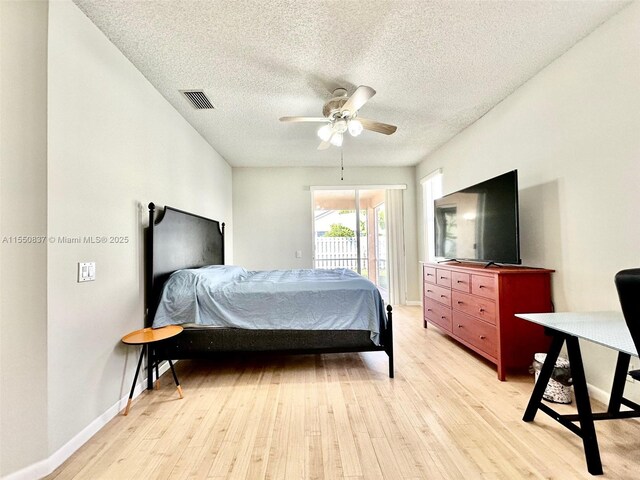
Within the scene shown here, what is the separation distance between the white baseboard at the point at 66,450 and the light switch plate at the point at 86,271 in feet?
2.83

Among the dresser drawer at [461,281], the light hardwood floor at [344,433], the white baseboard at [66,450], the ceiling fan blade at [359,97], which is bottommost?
the light hardwood floor at [344,433]

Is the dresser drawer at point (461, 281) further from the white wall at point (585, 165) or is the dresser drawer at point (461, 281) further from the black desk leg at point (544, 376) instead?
the black desk leg at point (544, 376)

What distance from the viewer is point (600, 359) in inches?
80.0

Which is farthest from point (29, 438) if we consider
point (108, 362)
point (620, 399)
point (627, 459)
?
point (620, 399)

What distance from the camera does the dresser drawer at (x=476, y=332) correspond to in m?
2.50

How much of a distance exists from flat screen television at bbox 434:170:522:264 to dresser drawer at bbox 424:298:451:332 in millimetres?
623

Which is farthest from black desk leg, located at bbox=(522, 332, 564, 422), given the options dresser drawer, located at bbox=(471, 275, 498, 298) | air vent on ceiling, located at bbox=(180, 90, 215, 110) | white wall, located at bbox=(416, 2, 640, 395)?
air vent on ceiling, located at bbox=(180, 90, 215, 110)

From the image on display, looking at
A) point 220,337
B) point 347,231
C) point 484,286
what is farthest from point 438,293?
point 220,337

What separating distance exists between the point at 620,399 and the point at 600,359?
43 cm

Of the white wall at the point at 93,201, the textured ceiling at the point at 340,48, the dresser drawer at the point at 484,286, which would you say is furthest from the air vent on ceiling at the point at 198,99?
the dresser drawer at the point at 484,286

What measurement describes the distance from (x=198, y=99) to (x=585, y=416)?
11.8 ft

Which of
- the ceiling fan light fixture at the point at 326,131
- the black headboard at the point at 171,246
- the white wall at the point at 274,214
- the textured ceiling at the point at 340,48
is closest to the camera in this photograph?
the textured ceiling at the point at 340,48

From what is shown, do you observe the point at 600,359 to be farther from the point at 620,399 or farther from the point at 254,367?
the point at 254,367

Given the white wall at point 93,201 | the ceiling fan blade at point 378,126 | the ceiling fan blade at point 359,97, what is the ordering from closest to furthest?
the white wall at point 93,201, the ceiling fan blade at point 359,97, the ceiling fan blade at point 378,126
